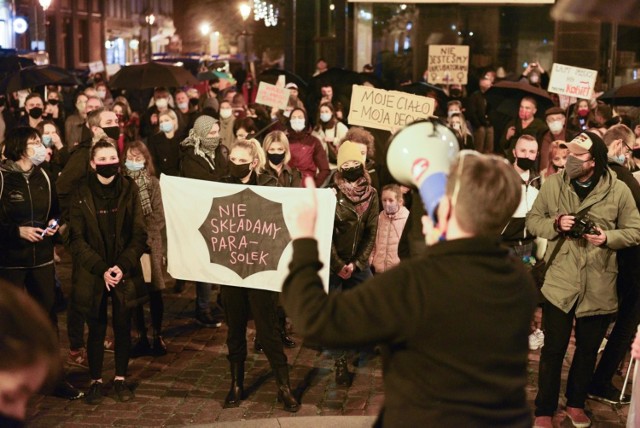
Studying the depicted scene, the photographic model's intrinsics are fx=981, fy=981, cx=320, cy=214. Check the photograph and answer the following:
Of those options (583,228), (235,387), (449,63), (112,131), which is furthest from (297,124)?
(449,63)

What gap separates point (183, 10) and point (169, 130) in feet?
175

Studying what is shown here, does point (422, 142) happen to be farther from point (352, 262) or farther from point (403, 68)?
point (403, 68)

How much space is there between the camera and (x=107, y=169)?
7297mm

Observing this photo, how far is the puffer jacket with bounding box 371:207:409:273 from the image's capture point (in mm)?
8461

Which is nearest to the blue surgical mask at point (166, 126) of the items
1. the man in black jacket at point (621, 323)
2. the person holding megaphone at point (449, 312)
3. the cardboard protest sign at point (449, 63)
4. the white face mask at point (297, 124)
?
the white face mask at point (297, 124)

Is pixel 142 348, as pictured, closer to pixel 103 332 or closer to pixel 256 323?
pixel 103 332

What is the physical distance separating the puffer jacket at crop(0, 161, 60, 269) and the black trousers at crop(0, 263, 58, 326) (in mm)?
51

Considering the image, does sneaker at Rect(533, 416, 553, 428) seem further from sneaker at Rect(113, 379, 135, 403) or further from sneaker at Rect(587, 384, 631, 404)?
sneaker at Rect(113, 379, 135, 403)

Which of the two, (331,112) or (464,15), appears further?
(464,15)

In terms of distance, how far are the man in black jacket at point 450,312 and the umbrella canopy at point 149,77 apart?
1262 cm

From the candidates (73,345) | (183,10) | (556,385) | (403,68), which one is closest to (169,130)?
(73,345)

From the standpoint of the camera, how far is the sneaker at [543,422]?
6.82 m

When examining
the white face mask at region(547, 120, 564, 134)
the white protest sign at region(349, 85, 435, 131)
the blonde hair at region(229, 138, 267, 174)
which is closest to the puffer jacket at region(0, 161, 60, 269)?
the blonde hair at region(229, 138, 267, 174)

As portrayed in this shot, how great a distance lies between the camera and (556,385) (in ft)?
22.4
